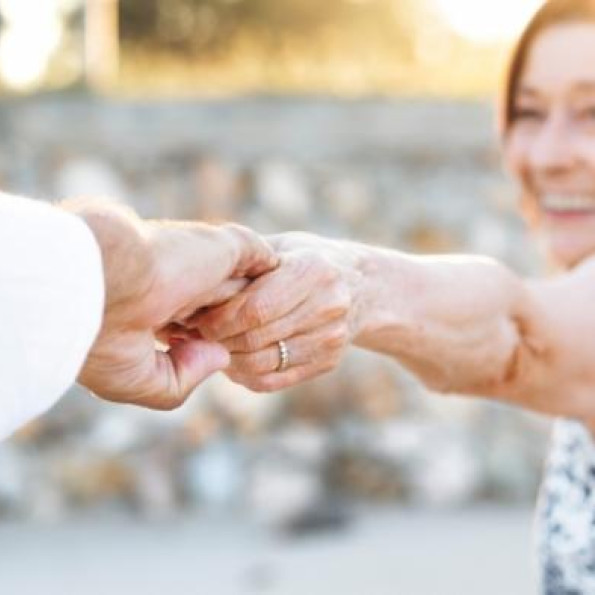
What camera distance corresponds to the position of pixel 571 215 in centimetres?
286

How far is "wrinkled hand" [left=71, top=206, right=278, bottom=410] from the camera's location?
63.5 inches

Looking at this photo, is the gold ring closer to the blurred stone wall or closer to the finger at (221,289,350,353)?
the finger at (221,289,350,353)

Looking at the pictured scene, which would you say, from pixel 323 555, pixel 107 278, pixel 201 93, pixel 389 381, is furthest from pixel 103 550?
pixel 107 278

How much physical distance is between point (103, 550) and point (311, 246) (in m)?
3.09

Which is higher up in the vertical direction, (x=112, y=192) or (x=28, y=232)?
(x=28, y=232)

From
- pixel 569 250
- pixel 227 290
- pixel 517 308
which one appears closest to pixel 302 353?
pixel 227 290

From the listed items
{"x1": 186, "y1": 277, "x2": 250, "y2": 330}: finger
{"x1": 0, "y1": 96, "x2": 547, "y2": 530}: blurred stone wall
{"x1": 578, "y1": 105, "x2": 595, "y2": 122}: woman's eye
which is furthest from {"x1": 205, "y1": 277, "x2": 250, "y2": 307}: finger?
{"x1": 0, "y1": 96, "x2": 547, "y2": 530}: blurred stone wall

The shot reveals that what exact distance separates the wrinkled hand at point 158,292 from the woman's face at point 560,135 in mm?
1084

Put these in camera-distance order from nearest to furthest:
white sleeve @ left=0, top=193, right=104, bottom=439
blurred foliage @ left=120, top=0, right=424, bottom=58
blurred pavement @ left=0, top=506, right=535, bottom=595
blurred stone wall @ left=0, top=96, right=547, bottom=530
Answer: white sleeve @ left=0, top=193, right=104, bottom=439, blurred pavement @ left=0, top=506, right=535, bottom=595, blurred stone wall @ left=0, top=96, right=547, bottom=530, blurred foliage @ left=120, top=0, right=424, bottom=58

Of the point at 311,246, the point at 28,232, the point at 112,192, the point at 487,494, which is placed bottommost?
the point at 487,494

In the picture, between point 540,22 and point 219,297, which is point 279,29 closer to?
point 540,22

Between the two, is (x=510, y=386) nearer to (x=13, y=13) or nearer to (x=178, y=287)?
(x=178, y=287)

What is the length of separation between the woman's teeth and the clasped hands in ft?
3.03

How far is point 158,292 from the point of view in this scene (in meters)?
1.68
